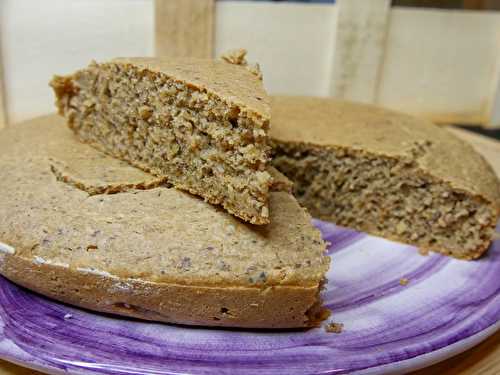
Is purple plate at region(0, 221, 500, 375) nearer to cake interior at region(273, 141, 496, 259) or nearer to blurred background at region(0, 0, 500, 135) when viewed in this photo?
cake interior at region(273, 141, 496, 259)

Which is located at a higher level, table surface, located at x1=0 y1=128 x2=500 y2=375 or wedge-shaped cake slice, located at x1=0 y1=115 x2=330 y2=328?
wedge-shaped cake slice, located at x1=0 y1=115 x2=330 y2=328

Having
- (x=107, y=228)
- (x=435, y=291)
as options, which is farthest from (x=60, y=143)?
(x=435, y=291)

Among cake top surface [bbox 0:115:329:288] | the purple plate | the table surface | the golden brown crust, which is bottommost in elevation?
the table surface

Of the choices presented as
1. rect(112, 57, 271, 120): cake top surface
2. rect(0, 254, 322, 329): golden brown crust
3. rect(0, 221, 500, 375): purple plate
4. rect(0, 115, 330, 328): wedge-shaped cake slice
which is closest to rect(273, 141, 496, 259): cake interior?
rect(0, 221, 500, 375): purple plate

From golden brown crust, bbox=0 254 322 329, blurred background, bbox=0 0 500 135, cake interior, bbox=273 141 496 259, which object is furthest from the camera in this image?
blurred background, bbox=0 0 500 135

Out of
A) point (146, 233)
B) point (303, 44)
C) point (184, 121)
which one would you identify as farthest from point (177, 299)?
point (303, 44)

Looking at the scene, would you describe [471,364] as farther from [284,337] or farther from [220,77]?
[220,77]

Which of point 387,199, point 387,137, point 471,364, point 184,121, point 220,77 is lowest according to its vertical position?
point 471,364

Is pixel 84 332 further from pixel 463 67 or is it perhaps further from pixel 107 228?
pixel 463 67
